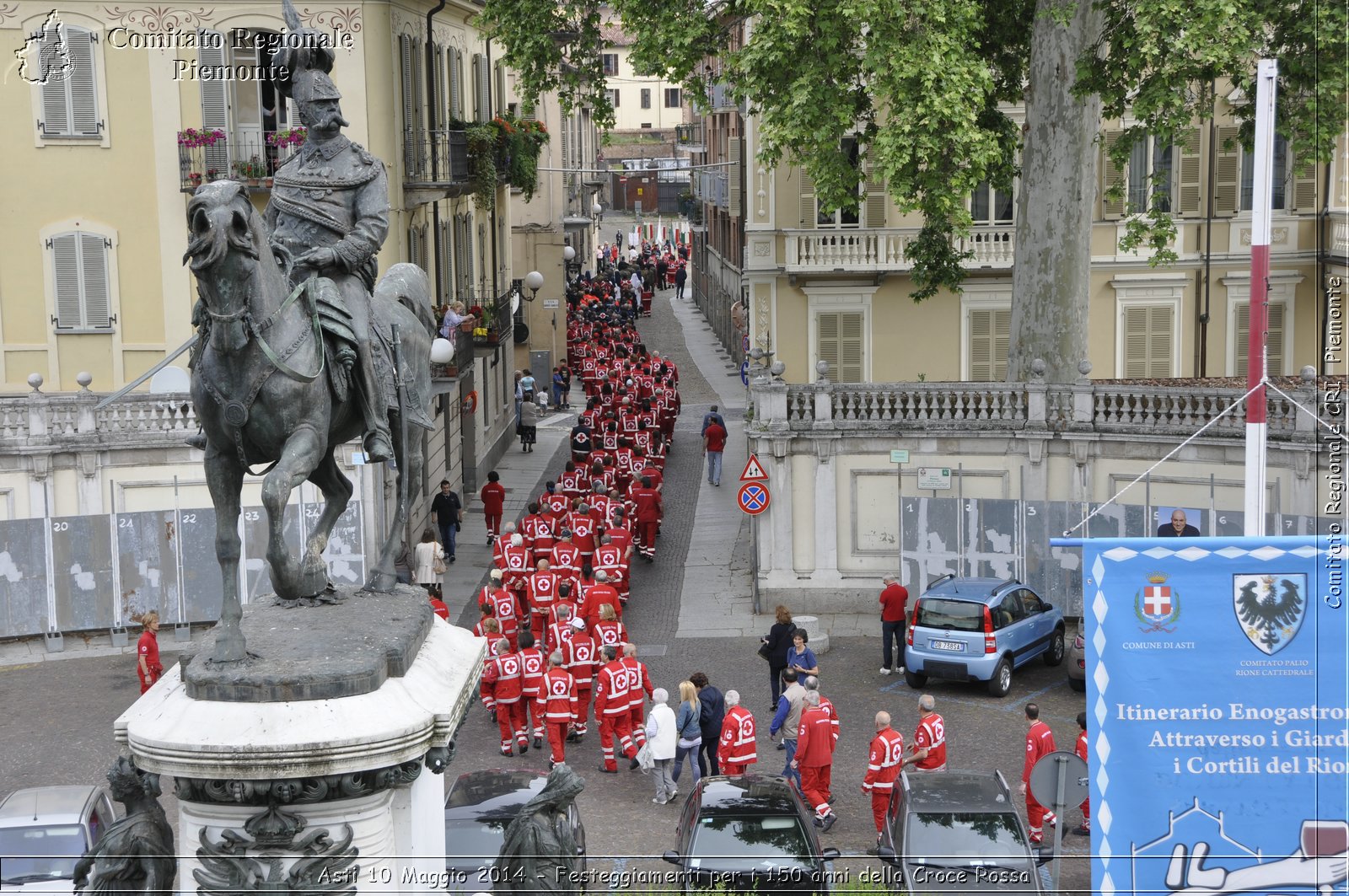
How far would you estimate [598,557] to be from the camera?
24.6 m

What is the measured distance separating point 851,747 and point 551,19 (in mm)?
13508

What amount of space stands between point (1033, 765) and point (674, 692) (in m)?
7.03

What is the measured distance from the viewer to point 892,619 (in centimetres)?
2272

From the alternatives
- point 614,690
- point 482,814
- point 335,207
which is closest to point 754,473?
point 614,690

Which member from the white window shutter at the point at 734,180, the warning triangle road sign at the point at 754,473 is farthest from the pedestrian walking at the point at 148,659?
the white window shutter at the point at 734,180

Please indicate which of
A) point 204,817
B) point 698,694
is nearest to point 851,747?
point 698,694

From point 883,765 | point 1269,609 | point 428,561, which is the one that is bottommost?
point 883,765

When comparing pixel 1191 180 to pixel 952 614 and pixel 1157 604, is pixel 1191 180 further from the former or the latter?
pixel 1157 604

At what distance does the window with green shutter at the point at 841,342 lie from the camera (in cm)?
3600

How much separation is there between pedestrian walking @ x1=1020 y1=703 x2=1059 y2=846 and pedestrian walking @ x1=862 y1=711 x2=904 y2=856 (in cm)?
120

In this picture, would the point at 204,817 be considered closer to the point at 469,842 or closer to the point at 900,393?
the point at 469,842

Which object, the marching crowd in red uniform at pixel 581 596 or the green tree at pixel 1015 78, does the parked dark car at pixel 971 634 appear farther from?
the green tree at pixel 1015 78

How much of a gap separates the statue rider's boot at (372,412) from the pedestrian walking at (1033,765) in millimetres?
8056

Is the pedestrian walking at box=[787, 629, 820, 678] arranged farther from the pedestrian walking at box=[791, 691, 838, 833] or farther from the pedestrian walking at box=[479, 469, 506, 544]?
the pedestrian walking at box=[479, 469, 506, 544]
